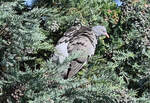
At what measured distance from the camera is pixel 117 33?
10.2 ft

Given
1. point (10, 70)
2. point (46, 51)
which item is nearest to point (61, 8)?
point (46, 51)

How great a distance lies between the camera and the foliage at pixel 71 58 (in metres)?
2.16

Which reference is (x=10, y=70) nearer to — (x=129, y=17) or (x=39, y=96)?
(x=39, y=96)

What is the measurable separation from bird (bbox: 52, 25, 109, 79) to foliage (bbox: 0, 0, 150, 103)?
0.25 feet

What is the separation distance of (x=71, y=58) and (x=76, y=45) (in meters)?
0.47

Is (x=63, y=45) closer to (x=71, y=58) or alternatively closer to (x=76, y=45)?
(x=76, y=45)

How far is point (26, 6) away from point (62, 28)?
0.38 metres

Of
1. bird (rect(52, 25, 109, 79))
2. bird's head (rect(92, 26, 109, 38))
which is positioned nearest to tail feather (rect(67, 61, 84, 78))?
bird (rect(52, 25, 109, 79))

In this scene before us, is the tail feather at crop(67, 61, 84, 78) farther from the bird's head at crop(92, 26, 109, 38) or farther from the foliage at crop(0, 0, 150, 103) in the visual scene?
the bird's head at crop(92, 26, 109, 38)

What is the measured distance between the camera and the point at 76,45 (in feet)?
8.54

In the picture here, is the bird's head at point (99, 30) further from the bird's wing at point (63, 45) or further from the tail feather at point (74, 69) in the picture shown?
the tail feather at point (74, 69)

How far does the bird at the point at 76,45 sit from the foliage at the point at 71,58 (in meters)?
0.07

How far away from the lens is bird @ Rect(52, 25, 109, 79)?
8.38 feet

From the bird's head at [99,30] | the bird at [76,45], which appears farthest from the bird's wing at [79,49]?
the bird's head at [99,30]
